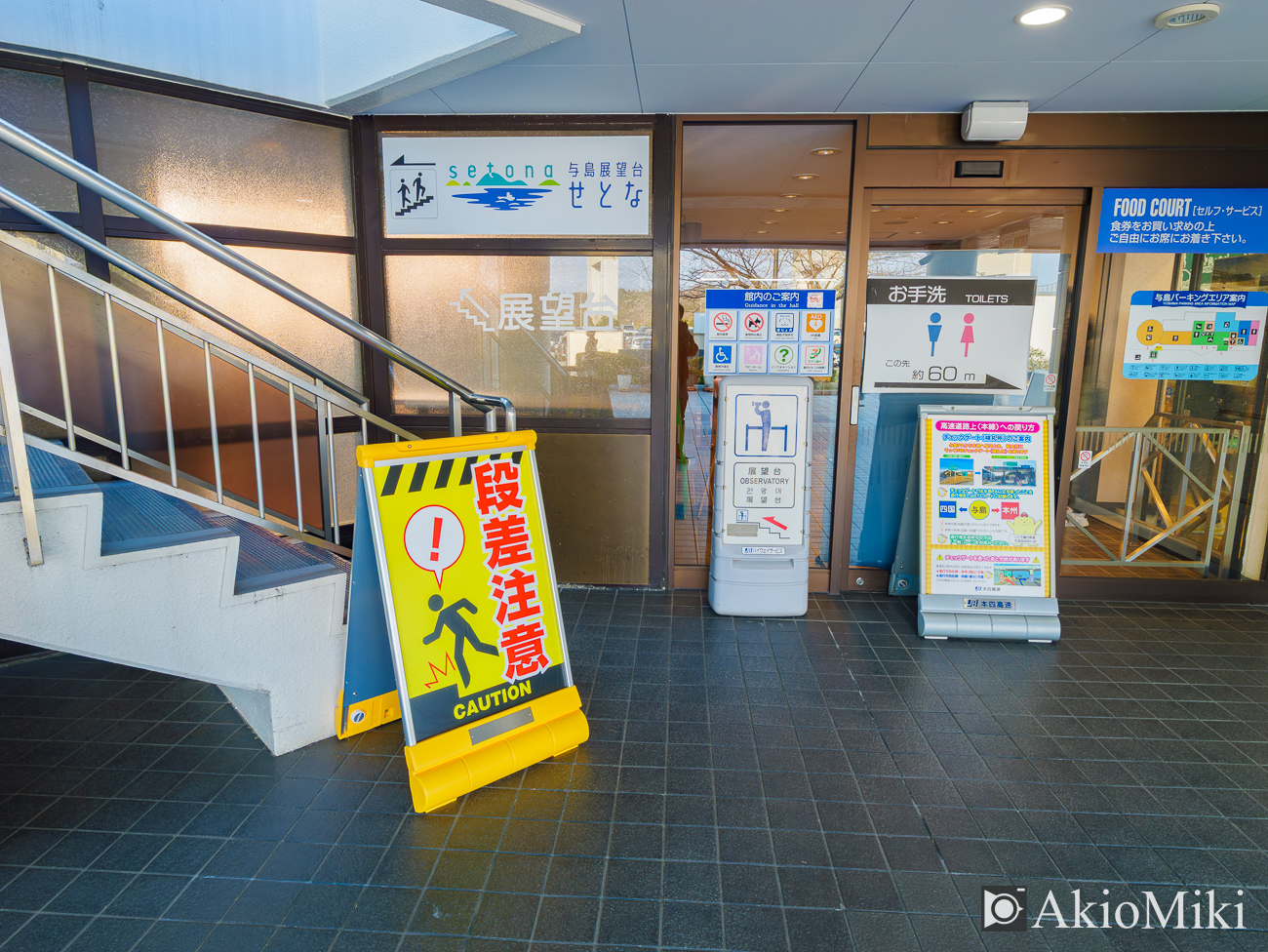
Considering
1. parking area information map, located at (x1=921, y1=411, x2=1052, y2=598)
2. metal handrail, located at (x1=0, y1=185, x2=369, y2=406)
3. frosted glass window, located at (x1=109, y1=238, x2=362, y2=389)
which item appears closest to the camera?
metal handrail, located at (x1=0, y1=185, x2=369, y2=406)

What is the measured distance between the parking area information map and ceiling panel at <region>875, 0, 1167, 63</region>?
1.86m

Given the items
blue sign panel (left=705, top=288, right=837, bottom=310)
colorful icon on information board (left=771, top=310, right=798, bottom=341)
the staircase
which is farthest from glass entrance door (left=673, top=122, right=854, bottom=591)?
the staircase

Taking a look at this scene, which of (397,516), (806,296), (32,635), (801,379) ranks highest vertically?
(806,296)

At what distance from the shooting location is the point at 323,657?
2977 millimetres

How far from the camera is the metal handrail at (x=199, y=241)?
2.07m

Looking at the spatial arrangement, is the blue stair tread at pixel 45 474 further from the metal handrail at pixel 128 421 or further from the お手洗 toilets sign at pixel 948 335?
the お手洗 toilets sign at pixel 948 335

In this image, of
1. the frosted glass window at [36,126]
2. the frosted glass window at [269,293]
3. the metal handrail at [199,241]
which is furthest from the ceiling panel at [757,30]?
the frosted glass window at [36,126]

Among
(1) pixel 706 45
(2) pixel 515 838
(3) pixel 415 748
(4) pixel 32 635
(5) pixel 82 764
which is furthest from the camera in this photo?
(1) pixel 706 45

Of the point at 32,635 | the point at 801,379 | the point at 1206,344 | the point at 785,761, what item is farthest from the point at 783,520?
the point at 32,635

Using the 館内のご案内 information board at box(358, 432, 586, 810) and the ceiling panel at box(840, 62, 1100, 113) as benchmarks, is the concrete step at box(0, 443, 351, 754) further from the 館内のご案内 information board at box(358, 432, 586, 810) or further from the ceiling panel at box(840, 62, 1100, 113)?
the ceiling panel at box(840, 62, 1100, 113)

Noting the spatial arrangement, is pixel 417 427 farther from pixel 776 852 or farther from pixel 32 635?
pixel 776 852

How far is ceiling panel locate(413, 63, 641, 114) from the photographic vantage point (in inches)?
142

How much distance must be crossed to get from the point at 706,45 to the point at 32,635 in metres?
3.50

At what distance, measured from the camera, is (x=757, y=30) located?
3.10m
